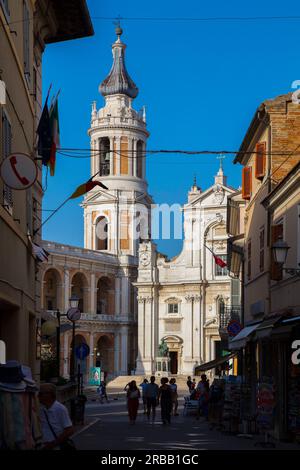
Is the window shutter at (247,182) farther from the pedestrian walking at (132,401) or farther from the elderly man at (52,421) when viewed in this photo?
the elderly man at (52,421)

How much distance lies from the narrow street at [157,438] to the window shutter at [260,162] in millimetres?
7182

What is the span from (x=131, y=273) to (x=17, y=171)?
254 feet

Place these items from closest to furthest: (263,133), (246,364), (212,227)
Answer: (263,133), (246,364), (212,227)

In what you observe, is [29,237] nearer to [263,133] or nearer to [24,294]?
[24,294]

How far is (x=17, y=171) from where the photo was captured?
45.6 feet

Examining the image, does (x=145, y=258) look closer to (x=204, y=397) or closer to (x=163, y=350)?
(x=163, y=350)

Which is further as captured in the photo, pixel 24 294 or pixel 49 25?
pixel 49 25

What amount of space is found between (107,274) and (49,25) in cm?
6802

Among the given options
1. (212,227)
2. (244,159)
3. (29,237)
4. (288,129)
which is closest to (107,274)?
(212,227)

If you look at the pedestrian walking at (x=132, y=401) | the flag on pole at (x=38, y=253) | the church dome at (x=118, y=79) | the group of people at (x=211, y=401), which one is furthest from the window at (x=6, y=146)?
the church dome at (x=118, y=79)

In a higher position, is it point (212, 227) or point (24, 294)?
point (212, 227)

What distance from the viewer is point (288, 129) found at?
25.9 m

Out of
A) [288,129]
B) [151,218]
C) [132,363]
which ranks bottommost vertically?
[132,363]

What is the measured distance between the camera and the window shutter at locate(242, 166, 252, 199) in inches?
1206
